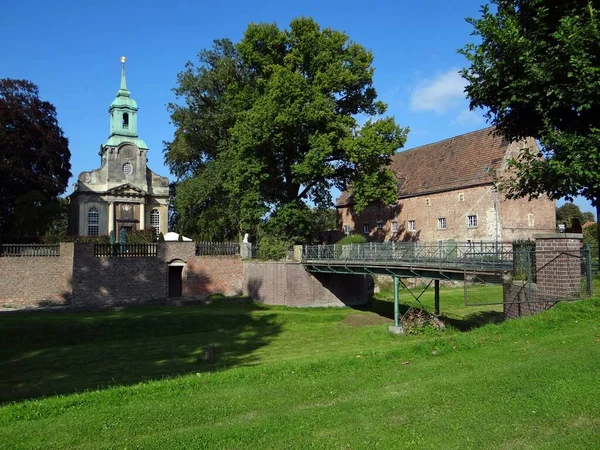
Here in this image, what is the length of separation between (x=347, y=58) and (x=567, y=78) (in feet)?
66.5

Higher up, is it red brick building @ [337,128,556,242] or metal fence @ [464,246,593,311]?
red brick building @ [337,128,556,242]

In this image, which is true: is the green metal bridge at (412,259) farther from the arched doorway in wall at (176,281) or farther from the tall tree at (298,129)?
the arched doorway in wall at (176,281)

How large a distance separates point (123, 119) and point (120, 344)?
35030mm

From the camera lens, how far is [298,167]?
30.2 meters

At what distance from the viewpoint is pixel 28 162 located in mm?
35250

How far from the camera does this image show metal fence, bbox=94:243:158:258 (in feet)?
94.4

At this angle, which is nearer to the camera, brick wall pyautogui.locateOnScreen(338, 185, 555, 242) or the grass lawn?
the grass lawn

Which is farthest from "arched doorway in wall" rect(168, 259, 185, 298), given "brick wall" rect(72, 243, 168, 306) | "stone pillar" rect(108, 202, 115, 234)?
"stone pillar" rect(108, 202, 115, 234)

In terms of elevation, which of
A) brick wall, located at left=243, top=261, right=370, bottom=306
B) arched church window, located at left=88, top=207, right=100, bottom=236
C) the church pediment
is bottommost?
brick wall, located at left=243, top=261, right=370, bottom=306

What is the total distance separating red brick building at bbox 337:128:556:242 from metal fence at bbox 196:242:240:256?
15595 millimetres

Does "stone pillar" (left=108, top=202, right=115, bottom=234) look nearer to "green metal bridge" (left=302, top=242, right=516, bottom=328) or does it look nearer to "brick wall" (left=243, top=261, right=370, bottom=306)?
"brick wall" (left=243, top=261, right=370, bottom=306)

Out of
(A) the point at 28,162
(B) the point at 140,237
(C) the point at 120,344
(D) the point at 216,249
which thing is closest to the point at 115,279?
(D) the point at 216,249

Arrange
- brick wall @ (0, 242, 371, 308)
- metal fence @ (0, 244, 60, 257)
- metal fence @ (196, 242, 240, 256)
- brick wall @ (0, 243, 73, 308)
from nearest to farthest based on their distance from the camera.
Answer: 1. brick wall @ (0, 243, 73, 308)
2. brick wall @ (0, 242, 371, 308)
3. metal fence @ (0, 244, 60, 257)
4. metal fence @ (196, 242, 240, 256)

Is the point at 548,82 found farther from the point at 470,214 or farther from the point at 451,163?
the point at 451,163
